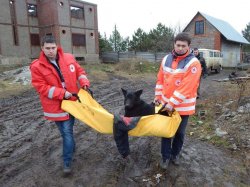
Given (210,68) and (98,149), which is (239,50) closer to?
(210,68)

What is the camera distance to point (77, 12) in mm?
27891

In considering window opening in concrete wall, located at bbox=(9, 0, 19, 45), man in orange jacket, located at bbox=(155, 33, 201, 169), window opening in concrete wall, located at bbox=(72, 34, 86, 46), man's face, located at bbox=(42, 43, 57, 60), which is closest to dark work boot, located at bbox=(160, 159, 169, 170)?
man in orange jacket, located at bbox=(155, 33, 201, 169)

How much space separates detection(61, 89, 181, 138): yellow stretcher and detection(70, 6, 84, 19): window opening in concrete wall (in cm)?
2528

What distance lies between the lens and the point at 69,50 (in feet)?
88.6

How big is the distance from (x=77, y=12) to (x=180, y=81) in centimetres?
2657

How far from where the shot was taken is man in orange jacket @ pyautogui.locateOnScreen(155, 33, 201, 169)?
11.1ft

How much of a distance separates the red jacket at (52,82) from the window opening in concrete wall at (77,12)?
2511cm

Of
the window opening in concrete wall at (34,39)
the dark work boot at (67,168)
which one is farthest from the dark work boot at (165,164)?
the window opening in concrete wall at (34,39)

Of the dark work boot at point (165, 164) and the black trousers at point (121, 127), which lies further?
the dark work boot at point (165, 164)

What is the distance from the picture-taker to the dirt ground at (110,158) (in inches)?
142

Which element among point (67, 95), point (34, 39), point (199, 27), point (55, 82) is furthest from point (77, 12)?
point (67, 95)

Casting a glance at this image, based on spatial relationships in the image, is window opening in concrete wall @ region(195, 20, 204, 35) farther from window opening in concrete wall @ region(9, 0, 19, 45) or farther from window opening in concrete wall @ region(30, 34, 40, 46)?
window opening in concrete wall @ region(9, 0, 19, 45)

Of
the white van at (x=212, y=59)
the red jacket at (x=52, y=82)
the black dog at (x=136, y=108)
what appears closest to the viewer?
the red jacket at (x=52, y=82)

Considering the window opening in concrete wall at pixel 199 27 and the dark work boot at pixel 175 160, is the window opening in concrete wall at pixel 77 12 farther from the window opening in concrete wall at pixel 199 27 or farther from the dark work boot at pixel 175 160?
the dark work boot at pixel 175 160
